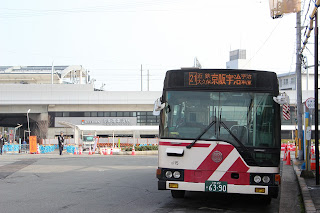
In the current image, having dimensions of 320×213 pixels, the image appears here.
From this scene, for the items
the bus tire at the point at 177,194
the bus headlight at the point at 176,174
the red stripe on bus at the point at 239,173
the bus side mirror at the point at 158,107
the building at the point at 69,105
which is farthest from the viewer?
the building at the point at 69,105

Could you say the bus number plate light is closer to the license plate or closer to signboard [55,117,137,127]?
the license plate

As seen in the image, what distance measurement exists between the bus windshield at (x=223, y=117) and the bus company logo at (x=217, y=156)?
0.29 meters

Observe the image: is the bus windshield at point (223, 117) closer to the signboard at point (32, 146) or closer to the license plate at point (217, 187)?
the license plate at point (217, 187)

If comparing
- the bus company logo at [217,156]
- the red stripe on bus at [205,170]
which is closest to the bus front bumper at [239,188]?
the red stripe on bus at [205,170]

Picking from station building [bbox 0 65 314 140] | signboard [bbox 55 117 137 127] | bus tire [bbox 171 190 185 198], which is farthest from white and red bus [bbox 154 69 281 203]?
signboard [bbox 55 117 137 127]

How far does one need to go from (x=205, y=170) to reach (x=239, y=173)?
0.71 meters

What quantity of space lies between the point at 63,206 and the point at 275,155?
4802 mm

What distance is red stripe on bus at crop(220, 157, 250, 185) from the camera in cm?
914

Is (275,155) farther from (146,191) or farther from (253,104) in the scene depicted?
(146,191)

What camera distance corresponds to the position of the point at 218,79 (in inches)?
380

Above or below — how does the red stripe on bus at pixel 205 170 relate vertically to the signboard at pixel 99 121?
below

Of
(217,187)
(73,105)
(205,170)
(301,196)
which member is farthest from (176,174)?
(73,105)

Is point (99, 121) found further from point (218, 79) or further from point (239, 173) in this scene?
point (239, 173)

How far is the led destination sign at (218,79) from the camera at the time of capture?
9602 millimetres
